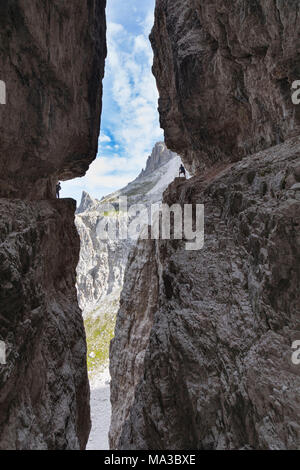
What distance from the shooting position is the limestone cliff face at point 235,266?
870 centimetres

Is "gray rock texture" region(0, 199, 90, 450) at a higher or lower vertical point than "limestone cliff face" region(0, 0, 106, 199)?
lower

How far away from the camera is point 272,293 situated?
9.18 metres

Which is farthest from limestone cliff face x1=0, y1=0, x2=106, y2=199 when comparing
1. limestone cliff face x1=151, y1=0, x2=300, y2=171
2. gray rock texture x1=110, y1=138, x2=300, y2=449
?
gray rock texture x1=110, y1=138, x2=300, y2=449

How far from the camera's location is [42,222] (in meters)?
14.5

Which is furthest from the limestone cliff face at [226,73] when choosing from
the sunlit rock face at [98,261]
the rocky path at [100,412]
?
the sunlit rock face at [98,261]

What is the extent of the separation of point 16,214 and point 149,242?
16524 mm

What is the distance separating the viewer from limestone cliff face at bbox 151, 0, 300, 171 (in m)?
12.1

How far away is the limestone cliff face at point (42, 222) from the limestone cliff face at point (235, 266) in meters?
4.74

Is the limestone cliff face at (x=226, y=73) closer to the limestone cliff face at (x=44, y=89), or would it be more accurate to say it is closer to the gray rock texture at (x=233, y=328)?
the gray rock texture at (x=233, y=328)

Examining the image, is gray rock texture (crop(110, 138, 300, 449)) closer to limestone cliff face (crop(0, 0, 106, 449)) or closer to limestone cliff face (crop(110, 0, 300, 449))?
limestone cliff face (crop(110, 0, 300, 449))

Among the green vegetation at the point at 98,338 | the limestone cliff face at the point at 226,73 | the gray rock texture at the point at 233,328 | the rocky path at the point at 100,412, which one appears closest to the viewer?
the gray rock texture at the point at 233,328

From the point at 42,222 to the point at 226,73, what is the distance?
15589 mm

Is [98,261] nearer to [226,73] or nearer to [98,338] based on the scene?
[98,338]

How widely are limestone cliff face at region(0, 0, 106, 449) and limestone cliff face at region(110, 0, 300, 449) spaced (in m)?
4.74
